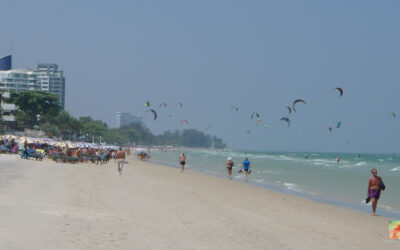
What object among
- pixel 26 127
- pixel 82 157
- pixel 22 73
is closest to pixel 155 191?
pixel 82 157

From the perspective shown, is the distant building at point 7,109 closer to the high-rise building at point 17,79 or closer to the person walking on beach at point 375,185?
the person walking on beach at point 375,185

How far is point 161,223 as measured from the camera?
9.40m

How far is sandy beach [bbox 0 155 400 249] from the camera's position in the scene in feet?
24.4

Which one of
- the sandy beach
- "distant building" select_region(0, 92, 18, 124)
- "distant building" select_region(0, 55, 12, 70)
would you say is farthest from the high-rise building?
the sandy beach

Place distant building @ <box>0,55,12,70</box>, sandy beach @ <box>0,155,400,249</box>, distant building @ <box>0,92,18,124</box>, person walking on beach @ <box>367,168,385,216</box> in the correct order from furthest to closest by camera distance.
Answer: distant building @ <box>0,55,12,70</box>, distant building @ <box>0,92,18,124</box>, person walking on beach @ <box>367,168,385,216</box>, sandy beach @ <box>0,155,400,249</box>

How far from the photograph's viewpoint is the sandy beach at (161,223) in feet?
24.4

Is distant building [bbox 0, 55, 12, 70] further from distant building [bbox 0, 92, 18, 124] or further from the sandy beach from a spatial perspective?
the sandy beach

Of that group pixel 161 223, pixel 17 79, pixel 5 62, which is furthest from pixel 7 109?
pixel 5 62

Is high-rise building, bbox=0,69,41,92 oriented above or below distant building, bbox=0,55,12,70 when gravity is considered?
below

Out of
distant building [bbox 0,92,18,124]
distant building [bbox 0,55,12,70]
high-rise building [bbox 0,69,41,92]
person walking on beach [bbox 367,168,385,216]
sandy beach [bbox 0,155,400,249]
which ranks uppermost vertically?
distant building [bbox 0,55,12,70]

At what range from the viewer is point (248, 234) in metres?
8.94

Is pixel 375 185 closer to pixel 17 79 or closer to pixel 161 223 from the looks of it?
pixel 161 223

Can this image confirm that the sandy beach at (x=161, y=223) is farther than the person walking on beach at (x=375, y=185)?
No

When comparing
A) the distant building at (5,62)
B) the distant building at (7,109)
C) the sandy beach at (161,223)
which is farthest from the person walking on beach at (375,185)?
the distant building at (5,62)
